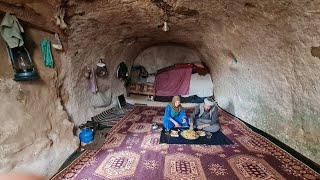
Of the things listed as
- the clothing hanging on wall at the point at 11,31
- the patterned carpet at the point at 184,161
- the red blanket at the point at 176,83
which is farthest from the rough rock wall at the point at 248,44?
the red blanket at the point at 176,83

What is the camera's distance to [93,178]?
2738 millimetres

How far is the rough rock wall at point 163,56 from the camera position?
8.25 metres

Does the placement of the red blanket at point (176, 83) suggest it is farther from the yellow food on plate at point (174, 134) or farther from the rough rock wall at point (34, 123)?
the rough rock wall at point (34, 123)

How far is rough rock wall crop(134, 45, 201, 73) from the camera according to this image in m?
8.25

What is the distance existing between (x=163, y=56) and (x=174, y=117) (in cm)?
433

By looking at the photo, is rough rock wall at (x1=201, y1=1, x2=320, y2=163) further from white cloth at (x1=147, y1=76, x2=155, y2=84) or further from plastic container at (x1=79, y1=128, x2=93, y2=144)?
white cloth at (x1=147, y1=76, x2=155, y2=84)

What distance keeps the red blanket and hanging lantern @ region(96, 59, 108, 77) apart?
8.98ft

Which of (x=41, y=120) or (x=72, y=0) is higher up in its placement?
(x=72, y=0)

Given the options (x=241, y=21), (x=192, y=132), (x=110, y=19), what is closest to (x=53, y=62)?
(x=110, y=19)

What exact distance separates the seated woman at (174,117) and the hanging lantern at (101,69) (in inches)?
76.3

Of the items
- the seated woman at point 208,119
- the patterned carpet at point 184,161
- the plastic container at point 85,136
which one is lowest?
the patterned carpet at point 184,161

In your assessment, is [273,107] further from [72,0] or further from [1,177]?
[1,177]

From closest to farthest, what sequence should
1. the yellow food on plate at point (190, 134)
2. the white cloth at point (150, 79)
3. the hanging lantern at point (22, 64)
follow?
1. the hanging lantern at point (22, 64)
2. the yellow food on plate at point (190, 134)
3. the white cloth at point (150, 79)

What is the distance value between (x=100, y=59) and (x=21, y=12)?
237cm
